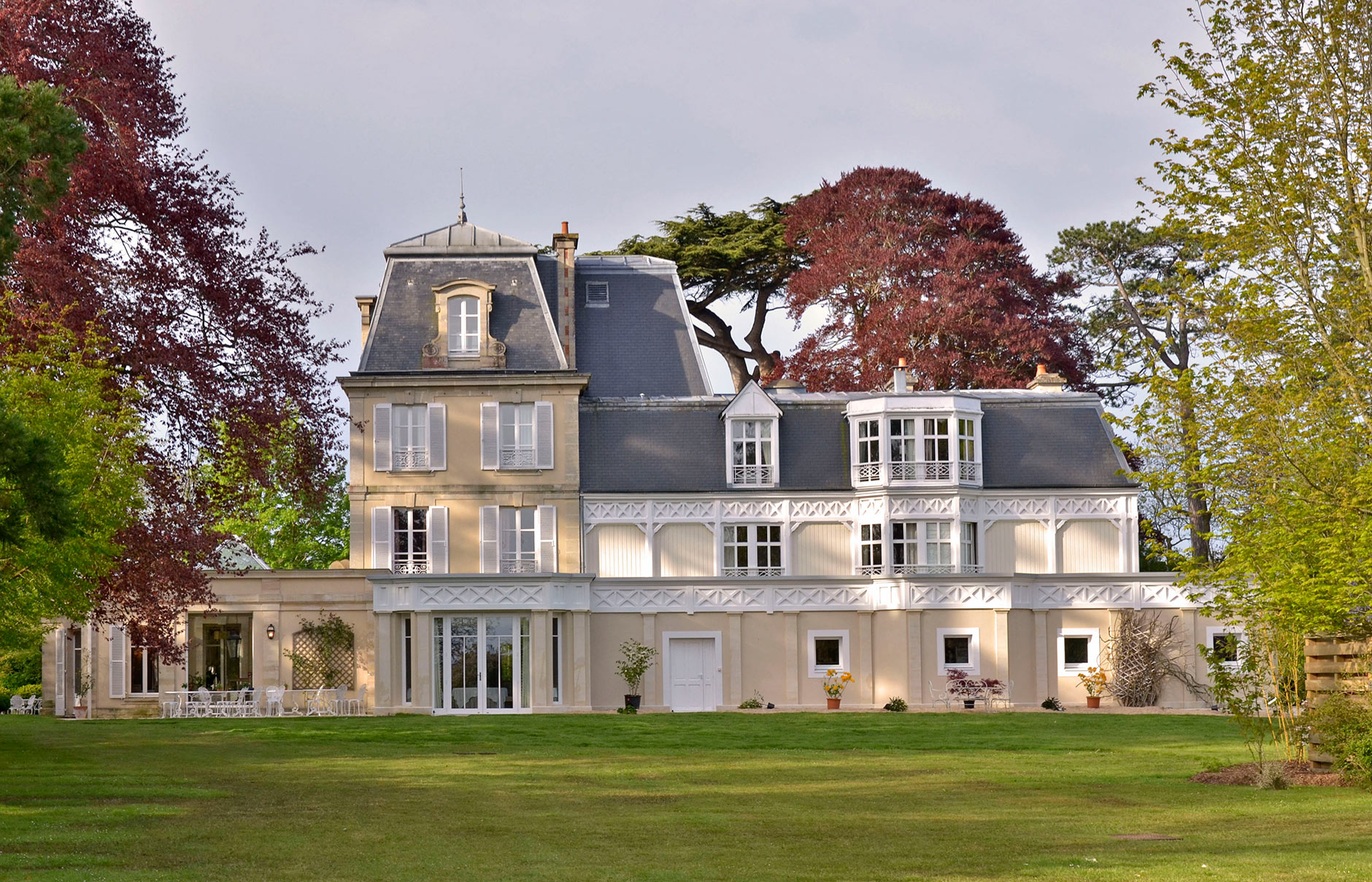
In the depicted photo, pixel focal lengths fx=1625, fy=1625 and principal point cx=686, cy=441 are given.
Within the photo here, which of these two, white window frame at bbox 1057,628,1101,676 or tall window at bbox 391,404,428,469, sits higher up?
tall window at bbox 391,404,428,469

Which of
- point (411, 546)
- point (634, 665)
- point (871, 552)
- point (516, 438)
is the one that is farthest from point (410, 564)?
point (871, 552)

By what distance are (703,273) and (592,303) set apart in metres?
9.01

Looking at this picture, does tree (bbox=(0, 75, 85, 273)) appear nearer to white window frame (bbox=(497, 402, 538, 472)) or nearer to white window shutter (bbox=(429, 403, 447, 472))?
white window shutter (bbox=(429, 403, 447, 472))

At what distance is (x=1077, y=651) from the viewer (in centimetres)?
3969

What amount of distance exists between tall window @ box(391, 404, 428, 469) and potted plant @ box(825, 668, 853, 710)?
1099 centimetres

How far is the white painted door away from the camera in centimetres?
3894

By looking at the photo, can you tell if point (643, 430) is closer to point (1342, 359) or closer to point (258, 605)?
point (258, 605)

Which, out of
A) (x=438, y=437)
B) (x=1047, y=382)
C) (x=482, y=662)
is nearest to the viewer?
(x=482, y=662)

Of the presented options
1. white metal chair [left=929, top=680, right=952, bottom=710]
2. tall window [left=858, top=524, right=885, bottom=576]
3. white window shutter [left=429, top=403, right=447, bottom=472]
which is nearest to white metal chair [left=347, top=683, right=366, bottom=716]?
white window shutter [left=429, top=403, right=447, bottom=472]

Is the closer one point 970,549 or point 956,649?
point 956,649

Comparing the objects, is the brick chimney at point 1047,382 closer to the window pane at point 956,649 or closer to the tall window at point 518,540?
the window pane at point 956,649

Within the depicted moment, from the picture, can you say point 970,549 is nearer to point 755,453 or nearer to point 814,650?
point 814,650

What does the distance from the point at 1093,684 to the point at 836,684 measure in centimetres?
619

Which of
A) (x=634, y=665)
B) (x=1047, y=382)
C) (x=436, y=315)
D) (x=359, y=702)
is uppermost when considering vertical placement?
(x=436, y=315)
